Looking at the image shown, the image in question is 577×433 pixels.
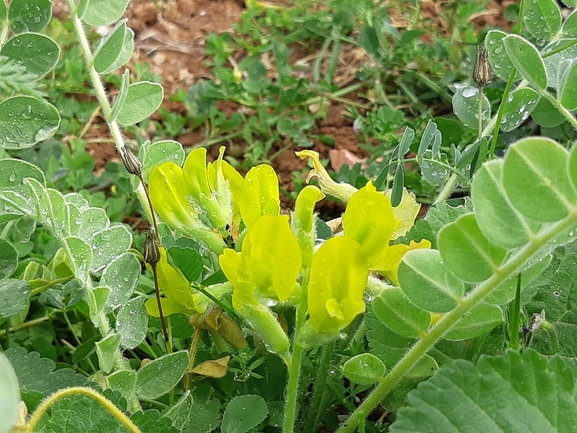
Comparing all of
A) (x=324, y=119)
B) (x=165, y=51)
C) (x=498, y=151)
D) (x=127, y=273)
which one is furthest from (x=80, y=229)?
(x=165, y=51)

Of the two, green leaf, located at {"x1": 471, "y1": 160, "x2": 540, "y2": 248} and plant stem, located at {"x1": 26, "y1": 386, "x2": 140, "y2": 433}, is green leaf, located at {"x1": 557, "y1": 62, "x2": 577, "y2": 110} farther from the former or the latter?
plant stem, located at {"x1": 26, "y1": 386, "x2": 140, "y2": 433}

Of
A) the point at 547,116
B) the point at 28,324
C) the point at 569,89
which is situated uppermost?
the point at 569,89

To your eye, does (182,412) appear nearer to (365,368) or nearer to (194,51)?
(365,368)

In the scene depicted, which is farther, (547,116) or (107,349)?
(547,116)

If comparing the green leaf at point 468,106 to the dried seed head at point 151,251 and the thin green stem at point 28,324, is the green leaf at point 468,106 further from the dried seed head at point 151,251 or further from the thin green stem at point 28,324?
the thin green stem at point 28,324

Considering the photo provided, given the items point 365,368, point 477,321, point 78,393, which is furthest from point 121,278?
point 477,321

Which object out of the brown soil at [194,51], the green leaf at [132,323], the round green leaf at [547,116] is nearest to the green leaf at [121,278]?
the green leaf at [132,323]
